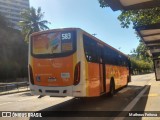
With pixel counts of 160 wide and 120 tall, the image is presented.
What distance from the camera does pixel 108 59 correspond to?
16.3m

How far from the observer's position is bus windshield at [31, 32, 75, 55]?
11789 millimetres

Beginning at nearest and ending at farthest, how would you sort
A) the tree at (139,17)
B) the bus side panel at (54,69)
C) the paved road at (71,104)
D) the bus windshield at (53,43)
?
1. the bus side panel at (54,69)
2. the bus windshield at (53,43)
3. the paved road at (71,104)
4. the tree at (139,17)

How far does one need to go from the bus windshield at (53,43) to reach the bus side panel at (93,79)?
134 centimetres

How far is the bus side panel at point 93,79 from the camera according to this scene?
12.3 meters

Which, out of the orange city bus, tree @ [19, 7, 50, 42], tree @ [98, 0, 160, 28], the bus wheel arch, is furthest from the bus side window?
tree @ [19, 7, 50, 42]

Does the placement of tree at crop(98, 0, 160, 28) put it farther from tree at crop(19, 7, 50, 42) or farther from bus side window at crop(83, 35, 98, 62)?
tree at crop(19, 7, 50, 42)

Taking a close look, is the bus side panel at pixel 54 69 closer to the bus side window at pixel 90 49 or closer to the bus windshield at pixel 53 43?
the bus windshield at pixel 53 43

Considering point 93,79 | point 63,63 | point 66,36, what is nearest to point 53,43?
point 66,36

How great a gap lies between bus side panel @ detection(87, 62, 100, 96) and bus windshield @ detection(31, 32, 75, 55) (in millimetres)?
1338

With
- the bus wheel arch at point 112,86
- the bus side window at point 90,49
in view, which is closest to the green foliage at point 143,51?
the bus wheel arch at point 112,86

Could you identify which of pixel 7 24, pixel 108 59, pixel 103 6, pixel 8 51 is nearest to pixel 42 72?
pixel 108 59

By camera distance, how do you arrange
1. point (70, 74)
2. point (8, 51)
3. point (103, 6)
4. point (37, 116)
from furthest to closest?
1. point (8, 51)
2. point (103, 6)
3. point (70, 74)
4. point (37, 116)

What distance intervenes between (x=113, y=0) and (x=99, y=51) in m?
6.69

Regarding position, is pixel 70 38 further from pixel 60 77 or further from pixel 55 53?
pixel 60 77
